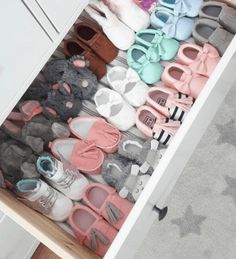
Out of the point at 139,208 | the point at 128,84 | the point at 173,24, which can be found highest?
the point at 173,24

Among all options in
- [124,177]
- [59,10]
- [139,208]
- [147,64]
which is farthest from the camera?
[147,64]

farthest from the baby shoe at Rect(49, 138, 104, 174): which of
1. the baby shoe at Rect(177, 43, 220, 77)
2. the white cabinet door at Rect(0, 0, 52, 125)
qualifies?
the baby shoe at Rect(177, 43, 220, 77)

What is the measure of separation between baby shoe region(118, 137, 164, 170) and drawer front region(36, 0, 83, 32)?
0.36m

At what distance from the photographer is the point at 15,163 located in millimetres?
1219

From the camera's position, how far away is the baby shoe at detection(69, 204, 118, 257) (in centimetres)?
117

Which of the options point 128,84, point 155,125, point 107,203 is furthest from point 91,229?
point 128,84

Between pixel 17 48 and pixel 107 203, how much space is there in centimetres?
47

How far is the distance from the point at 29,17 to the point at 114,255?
0.56m

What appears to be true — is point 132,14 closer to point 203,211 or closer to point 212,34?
point 212,34

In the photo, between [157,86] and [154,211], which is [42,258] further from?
[157,86]

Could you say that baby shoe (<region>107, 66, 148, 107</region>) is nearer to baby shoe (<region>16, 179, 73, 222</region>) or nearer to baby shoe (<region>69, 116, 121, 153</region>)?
baby shoe (<region>69, 116, 121, 153</region>)

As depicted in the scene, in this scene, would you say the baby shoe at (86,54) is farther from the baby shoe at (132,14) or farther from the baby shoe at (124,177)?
the baby shoe at (124,177)

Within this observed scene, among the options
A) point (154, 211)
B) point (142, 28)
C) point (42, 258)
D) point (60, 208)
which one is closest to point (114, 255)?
point (154, 211)

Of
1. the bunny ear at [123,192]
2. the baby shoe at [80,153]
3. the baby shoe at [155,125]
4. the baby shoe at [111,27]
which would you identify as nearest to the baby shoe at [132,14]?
the baby shoe at [111,27]
